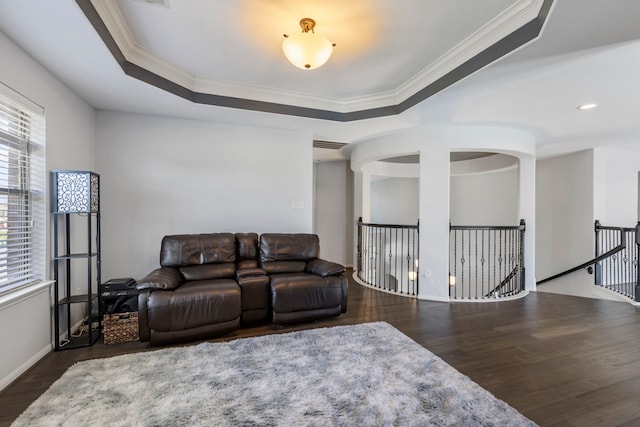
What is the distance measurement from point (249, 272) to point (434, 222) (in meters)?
2.79

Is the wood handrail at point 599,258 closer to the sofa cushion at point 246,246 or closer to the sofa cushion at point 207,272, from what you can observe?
the sofa cushion at point 246,246

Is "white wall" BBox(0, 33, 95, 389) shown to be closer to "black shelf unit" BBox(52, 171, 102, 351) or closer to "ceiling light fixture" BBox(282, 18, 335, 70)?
"black shelf unit" BBox(52, 171, 102, 351)

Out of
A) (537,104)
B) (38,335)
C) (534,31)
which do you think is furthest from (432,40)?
(38,335)

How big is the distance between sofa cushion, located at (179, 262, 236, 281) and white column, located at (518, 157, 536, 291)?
15.4 ft

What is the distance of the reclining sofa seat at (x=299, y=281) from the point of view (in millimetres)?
3115

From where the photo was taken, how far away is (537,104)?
3283 millimetres

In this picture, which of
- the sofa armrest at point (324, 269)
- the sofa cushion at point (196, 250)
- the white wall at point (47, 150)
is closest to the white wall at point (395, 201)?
the sofa armrest at point (324, 269)

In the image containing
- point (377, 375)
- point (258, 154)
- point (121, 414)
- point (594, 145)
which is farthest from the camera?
point (594, 145)

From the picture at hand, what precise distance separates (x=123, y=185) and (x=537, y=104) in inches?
204

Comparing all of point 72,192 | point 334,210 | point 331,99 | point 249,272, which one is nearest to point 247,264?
point 249,272

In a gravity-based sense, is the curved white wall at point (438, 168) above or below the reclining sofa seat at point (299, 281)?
above

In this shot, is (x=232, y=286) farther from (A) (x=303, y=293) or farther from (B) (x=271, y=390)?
(B) (x=271, y=390)

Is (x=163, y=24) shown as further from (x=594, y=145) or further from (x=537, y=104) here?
(x=594, y=145)

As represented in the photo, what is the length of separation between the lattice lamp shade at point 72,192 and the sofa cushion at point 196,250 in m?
0.90
